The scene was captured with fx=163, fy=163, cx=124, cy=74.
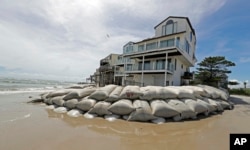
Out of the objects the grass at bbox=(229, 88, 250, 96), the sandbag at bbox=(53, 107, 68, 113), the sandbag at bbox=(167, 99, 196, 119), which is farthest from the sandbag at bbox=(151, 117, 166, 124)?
the grass at bbox=(229, 88, 250, 96)

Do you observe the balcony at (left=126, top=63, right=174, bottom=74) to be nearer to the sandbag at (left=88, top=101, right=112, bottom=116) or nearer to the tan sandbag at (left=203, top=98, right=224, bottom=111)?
the tan sandbag at (left=203, top=98, right=224, bottom=111)

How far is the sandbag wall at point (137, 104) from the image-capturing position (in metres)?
7.07

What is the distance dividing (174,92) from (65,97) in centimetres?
596

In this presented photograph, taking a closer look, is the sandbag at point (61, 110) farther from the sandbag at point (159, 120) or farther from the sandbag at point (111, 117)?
the sandbag at point (159, 120)

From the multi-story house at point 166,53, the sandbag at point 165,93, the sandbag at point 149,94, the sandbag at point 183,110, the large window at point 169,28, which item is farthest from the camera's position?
the large window at point 169,28

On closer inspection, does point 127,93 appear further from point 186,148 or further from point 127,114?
point 186,148

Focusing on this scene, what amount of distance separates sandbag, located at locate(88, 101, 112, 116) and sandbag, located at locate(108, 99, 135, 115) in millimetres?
202

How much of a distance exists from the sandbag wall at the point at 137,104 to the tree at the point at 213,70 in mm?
10216

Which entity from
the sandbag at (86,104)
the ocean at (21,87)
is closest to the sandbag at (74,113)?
the sandbag at (86,104)

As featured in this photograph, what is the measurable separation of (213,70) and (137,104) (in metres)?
16.4

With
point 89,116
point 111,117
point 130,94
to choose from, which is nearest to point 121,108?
point 111,117

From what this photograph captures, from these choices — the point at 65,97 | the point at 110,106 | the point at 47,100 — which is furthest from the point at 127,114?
the point at 47,100

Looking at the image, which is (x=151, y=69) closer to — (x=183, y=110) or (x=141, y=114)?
(x=183, y=110)

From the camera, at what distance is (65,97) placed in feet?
30.0
